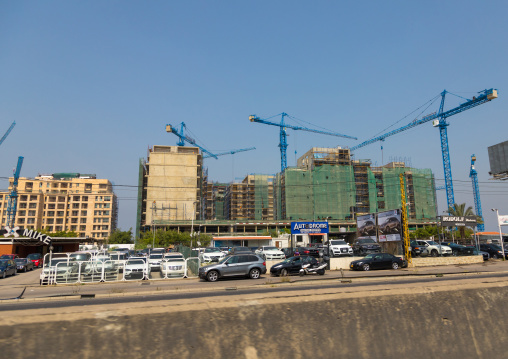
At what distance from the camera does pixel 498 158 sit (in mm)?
30219

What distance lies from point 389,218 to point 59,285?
28.5 m

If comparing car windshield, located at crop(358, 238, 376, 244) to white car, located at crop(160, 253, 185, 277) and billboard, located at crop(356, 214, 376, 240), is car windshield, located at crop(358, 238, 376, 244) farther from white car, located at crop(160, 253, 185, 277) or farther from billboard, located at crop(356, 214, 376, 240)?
white car, located at crop(160, 253, 185, 277)

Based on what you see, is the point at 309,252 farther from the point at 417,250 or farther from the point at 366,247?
the point at 417,250

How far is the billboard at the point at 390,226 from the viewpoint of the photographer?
32.2 metres

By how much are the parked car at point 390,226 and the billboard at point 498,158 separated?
9.12 metres

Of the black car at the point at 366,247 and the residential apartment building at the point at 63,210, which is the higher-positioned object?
the residential apartment building at the point at 63,210

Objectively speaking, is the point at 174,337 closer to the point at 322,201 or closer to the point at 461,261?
the point at 461,261

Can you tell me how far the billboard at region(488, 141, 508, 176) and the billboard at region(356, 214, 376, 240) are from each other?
12.8m

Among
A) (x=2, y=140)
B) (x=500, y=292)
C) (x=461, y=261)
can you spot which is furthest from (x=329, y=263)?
(x=2, y=140)

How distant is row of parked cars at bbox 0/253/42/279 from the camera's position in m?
28.1

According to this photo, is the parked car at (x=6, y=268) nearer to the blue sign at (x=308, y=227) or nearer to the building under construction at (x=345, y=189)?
the blue sign at (x=308, y=227)

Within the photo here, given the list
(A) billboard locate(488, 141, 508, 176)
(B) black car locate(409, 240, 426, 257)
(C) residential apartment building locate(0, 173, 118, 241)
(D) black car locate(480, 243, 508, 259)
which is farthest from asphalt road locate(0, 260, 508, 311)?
(C) residential apartment building locate(0, 173, 118, 241)

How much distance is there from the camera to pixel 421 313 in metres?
4.54

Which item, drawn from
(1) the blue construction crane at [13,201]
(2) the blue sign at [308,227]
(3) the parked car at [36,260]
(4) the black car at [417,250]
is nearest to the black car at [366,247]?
(4) the black car at [417,250]
